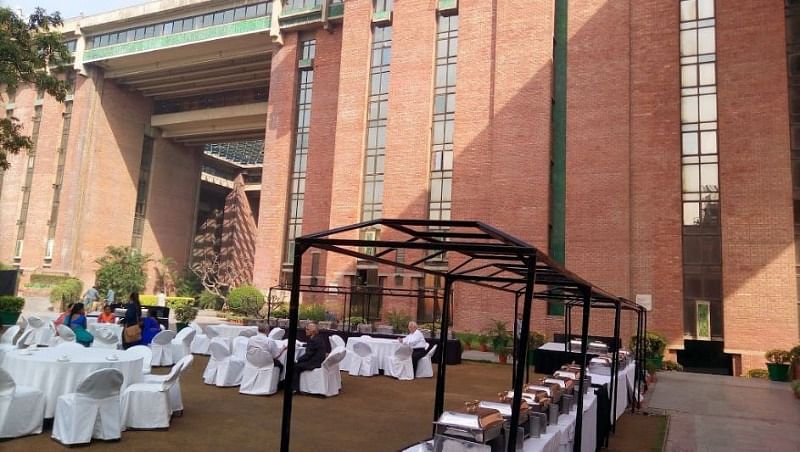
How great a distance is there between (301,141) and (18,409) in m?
27.0

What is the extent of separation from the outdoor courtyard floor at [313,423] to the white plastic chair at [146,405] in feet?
0.52

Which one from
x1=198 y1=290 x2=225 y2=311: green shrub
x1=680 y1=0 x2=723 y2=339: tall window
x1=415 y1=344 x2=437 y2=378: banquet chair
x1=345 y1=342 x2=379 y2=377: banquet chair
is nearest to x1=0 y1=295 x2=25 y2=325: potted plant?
x1=345 y1=342 x2=379 y2=377: banquet chair

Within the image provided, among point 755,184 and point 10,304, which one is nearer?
point 755,184

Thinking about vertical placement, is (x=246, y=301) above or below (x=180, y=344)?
above

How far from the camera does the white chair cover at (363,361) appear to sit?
13711 mm

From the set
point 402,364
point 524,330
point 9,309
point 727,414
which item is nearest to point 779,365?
point 727,414

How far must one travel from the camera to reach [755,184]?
20.8m

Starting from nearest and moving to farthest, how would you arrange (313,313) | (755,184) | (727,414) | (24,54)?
(727,414) < (24,54) < (755,184) < (313,313)

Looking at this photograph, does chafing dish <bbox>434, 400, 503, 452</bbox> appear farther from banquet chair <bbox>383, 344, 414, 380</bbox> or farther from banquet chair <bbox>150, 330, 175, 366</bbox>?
banquet chair <bbox>150, 330, 175, 366</bbox>

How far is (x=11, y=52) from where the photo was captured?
16.2 meters

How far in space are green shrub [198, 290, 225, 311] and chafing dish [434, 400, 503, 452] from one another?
119 ft

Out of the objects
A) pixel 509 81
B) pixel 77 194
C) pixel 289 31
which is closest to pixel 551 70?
pixel 509 81

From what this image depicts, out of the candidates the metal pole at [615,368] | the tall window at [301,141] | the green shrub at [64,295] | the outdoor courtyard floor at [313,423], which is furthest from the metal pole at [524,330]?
the green shrub at [64,295]

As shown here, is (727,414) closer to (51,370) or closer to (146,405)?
(146,405)
